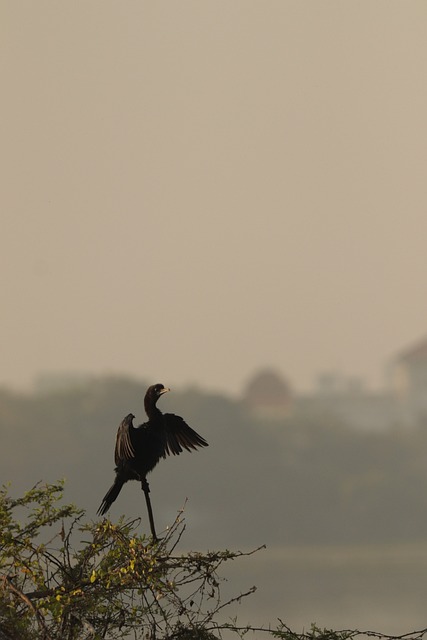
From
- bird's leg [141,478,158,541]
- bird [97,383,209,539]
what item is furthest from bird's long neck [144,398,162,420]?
bird's leg [141,478,158,541]

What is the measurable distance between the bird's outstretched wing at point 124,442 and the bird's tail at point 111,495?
192 millimetres

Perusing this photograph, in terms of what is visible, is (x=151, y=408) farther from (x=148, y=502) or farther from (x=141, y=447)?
(x=148, y=502)

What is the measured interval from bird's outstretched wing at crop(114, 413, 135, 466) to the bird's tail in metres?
0.19

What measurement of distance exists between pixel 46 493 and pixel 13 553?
24.0 inches

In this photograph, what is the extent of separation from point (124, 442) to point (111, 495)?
0.55 m

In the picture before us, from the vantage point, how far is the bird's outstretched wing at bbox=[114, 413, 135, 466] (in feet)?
33.6

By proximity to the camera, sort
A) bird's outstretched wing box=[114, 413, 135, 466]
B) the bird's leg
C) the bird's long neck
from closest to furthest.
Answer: the bird's leg
bird's outstretched wing box=[114, 413, 135, 466]
the bird's long neck

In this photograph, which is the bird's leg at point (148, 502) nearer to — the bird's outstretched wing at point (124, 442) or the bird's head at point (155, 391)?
the bird's outstretched wing at point (124, 442)

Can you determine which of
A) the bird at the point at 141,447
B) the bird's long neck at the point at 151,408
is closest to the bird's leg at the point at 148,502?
→ the bird at the point at 141,447

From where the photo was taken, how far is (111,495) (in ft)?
34.0

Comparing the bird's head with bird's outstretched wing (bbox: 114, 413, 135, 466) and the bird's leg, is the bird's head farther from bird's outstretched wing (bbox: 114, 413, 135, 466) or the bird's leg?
the bird's leg

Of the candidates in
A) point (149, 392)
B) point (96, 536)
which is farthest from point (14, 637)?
point (149, 392)

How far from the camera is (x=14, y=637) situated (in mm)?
8898

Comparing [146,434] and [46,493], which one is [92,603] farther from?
[146,434]
